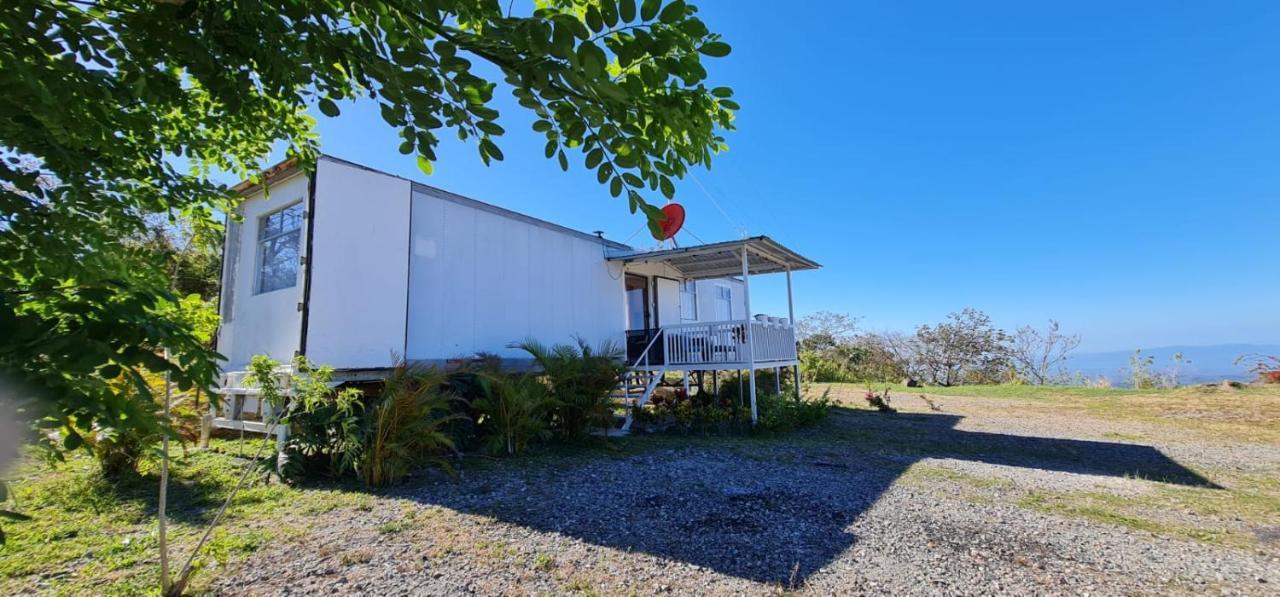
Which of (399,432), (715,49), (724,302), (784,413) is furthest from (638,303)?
(715,49)

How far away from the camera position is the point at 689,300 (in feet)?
47.6

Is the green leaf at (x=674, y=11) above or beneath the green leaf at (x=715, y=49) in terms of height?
above

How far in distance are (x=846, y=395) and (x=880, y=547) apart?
514 inches

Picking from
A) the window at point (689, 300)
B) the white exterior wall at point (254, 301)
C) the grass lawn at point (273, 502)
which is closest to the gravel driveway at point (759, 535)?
the grass lawn at point (273, 502)

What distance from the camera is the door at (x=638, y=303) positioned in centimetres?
1275

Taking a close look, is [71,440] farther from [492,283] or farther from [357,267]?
[492,283]

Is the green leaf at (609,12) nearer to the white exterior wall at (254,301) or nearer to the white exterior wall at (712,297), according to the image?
the white exterior wall at (254,301)

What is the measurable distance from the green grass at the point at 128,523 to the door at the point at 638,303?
26.6 feet

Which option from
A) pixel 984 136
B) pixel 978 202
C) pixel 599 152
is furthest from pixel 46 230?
Result: pixel 978 202

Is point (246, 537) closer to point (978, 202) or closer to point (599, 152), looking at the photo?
point (599, 152)

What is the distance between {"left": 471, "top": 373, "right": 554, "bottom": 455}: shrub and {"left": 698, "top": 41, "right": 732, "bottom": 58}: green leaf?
5978mm

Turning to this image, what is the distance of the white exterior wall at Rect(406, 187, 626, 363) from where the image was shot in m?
7.66

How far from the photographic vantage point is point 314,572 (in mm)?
3326

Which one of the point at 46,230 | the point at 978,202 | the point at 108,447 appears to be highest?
the point at 978,202
